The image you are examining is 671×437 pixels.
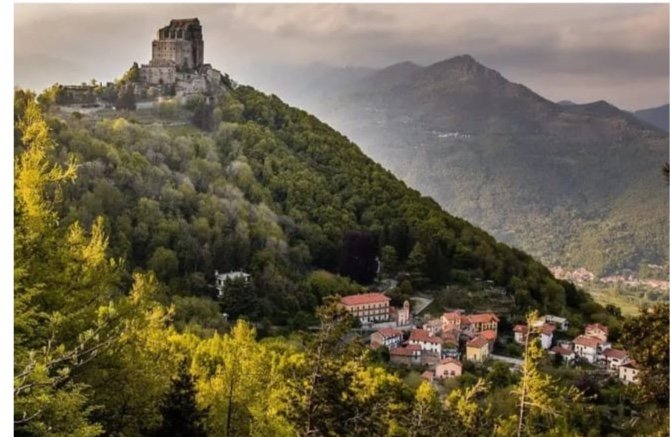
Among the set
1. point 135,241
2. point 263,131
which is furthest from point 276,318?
point 263,131

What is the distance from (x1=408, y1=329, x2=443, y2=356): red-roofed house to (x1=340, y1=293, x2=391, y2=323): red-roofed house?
1.19m

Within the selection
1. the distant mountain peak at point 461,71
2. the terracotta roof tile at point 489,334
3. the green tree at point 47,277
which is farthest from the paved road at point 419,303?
the green tree at point 47,277

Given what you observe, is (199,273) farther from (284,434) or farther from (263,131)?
(284,434)

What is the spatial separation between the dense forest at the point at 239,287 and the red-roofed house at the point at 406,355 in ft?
2.17

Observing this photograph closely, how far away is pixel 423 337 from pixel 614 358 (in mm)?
3909

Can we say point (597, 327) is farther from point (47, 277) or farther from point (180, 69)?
point (180, 69)

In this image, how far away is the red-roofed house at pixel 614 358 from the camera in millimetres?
14648

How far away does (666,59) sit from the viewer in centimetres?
598

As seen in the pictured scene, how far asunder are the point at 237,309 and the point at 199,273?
1892mm

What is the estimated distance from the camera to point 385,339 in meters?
15.8

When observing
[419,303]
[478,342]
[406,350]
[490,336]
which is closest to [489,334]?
[490,336]

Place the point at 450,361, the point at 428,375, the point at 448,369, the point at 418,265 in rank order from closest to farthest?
the point at 428,375 → the point at 448,369 → the point at 450,361 → the point at 418,265

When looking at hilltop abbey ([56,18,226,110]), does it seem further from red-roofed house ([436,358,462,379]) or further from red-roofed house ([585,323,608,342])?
red-roofed house ([585,323,608,342])

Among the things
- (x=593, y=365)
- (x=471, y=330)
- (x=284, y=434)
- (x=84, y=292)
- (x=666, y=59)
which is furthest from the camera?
(x=471, y=330)
